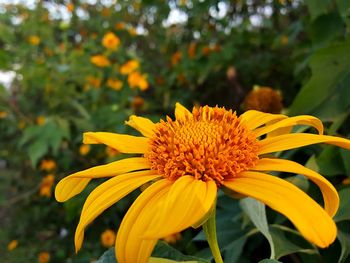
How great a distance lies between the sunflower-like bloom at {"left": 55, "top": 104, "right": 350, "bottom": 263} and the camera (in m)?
0.48

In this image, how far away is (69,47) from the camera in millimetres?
3238

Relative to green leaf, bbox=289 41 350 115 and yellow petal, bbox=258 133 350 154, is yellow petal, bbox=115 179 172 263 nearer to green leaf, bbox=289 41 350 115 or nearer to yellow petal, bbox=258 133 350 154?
yellow petal, bbox=258 133 350 154

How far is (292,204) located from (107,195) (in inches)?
9.3

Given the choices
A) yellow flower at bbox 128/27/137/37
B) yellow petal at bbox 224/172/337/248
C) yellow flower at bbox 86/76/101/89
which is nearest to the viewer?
yellow petal at bbox 224/172/337/248

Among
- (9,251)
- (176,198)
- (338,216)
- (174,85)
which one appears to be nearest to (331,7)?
(338,216)

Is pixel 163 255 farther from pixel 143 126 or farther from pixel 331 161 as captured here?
pixel 331 161

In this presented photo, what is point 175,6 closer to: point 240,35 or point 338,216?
point 240,35

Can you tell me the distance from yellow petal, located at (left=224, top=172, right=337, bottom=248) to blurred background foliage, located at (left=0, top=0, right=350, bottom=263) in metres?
0.36

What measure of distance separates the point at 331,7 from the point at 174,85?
4.90 feet

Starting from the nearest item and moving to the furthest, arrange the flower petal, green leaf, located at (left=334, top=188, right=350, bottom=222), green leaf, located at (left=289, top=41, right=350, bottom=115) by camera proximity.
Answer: the flower petal → green leaf, located at (left=334, top=188, right=350, bottom=222) → green leaf, located at (left=289, top=41, right=350, bottom=115)

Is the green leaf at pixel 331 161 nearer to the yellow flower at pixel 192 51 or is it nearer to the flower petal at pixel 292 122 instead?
the flower petal at pixel 292 122

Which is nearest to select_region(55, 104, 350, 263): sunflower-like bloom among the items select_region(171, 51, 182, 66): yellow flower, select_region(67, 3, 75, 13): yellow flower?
select_region(171, 51, 182, 66): yellow flower

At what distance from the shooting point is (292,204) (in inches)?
19.4

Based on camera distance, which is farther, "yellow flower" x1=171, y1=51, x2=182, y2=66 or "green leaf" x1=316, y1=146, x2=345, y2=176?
"yellow flower" x1=171, y1=51, x2=182, y2=66
